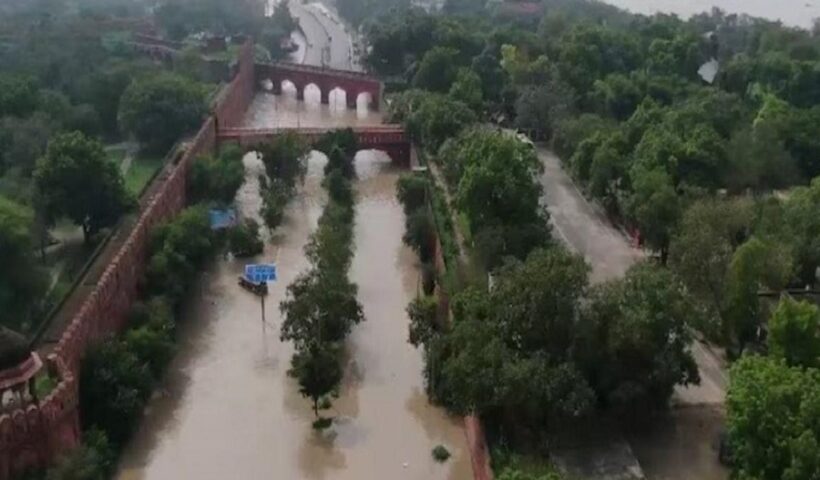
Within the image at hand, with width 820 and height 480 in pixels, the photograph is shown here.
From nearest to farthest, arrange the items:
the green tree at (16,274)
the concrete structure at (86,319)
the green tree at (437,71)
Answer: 1. the concrete structure at (86,319)
2. the green tree at (16,274)
3. the green tree at (437,71)

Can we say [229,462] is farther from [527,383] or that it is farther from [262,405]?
[527,383]

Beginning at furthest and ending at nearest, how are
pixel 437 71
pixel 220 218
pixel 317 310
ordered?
1. pixel 437 71
2. pixel 220 218
3. pixel 317 310

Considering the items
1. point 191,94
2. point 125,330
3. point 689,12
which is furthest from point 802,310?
point 689,12

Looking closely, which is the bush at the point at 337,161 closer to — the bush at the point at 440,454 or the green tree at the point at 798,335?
the bush at the point at 440,454

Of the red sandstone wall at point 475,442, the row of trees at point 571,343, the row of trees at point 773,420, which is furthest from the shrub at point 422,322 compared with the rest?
the row of trees at point 773,420

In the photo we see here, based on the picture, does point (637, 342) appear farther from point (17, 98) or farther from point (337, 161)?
point (17, 98)

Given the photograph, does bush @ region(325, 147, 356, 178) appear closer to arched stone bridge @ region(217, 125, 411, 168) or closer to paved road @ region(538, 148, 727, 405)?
arched stone bridge @ region(217, 125, 411, 168)

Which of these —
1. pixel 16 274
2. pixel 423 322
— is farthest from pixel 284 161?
pixel 423 322
